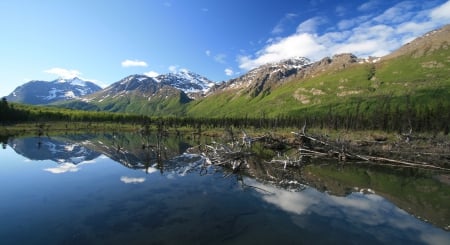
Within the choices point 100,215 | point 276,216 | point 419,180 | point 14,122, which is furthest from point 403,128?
point 14,122

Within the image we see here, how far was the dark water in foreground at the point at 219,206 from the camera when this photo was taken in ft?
58.1

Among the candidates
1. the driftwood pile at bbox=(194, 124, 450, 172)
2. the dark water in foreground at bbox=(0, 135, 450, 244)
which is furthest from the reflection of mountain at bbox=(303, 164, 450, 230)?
the driftwood pile at bbox=(194, 124, 450, 172)

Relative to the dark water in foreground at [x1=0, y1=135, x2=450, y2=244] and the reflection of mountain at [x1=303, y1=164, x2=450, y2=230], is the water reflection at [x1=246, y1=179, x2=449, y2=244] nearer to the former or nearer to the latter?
the dark water in foreground at [x1=0, y1=135, x2=450, y2=244]

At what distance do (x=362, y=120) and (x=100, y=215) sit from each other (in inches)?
6480

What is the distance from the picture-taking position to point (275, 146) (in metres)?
67.9

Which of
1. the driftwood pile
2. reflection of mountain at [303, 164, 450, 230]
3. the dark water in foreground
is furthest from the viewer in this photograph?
the driftwood pile

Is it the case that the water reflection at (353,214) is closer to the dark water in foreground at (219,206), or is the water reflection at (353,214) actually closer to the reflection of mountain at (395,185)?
the dark water in foreground at (219,206)

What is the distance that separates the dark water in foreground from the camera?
17719 mm

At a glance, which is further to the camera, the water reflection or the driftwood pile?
the driftwood pile

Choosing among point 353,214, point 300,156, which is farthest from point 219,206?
point 300,156

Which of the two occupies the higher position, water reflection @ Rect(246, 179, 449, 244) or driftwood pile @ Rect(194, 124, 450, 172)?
driftwood pile @ Rect(194, 124, 450, 172)

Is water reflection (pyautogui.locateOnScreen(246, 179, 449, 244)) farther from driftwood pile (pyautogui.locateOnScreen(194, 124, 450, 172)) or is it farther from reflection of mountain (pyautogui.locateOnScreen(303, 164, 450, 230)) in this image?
driftwood pile (pyautogui.locateOnScreen(194, 124, 450, 172))

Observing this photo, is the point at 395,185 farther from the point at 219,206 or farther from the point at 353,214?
the point at 219,206

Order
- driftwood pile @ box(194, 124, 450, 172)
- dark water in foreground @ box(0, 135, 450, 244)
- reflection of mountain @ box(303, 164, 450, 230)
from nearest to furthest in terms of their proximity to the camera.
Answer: dark water in foreground @ box(0, 135, 450, 244)
reflection of mountain @ box(303, 164, 450, 230)
driftwood pile @ box(194, 124, 450, 172)
